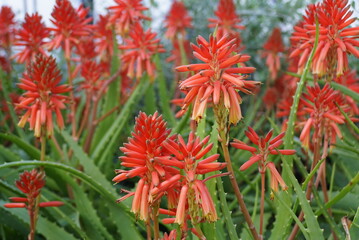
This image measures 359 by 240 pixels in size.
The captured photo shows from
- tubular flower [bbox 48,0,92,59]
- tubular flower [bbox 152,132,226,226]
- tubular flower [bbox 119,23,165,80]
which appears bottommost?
tubular flower [bbox 152,132,226,226]

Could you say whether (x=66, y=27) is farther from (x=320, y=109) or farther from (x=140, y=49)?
(x=320, y=109)

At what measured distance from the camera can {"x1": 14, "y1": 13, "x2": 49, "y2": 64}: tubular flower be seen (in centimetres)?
178

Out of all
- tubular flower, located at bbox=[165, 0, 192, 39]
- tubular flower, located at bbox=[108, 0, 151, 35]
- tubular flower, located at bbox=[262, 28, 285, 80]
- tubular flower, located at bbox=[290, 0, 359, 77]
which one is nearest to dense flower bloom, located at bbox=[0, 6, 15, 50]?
tubular flower, located at bbox=[108, 0, 151, 35]

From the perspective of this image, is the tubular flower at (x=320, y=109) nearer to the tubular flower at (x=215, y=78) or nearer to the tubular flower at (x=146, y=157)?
the tubular flower at (x=215, y=78)

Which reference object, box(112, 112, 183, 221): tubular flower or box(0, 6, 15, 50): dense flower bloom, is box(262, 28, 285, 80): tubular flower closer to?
box(0, 6, 15, 50): dense flower bloom

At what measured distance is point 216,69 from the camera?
36.7 inches

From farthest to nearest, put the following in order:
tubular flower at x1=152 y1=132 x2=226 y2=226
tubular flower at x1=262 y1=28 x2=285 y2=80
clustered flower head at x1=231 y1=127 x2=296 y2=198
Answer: tubular flower at x1=262 y1=28 x2=285 y2=80 → clustered flower head at x1=231 y1=127 x2=296 y2=198 → tubular flower at x1=152 y1=132 x2=226 y2=226

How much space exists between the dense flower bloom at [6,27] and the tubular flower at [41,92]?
3.33 ft

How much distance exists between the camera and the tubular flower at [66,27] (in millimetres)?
1843

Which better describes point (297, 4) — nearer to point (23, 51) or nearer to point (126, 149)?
point (23, 51)

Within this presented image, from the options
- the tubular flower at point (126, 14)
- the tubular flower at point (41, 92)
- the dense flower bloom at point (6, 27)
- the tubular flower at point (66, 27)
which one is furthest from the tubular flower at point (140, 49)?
the dense flower bloom at point (6, 27)

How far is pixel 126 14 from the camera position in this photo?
2.04m

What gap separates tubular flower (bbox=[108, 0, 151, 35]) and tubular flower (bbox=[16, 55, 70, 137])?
0.72 m

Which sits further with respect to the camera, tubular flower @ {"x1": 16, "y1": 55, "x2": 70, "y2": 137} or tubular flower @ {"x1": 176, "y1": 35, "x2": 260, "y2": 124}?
tubular flower @ {"x1": 16, "y1": 55, "x2": 70, "y2": 137}
